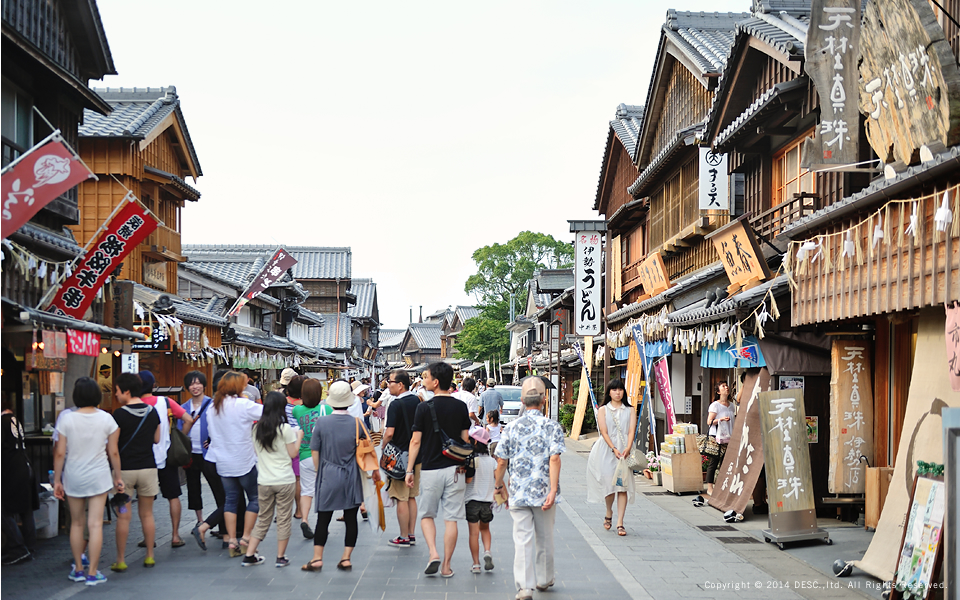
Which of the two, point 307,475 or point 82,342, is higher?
point 82,342

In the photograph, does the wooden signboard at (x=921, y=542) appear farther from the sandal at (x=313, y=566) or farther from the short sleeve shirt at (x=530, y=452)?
the sandal at (x=313, y=566)

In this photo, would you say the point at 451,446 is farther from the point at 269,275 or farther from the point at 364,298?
the point at 364,298

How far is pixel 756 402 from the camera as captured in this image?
36.5 feet

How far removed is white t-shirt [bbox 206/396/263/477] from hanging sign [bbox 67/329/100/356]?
74.9 inches

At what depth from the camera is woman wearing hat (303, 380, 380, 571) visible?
314 inches

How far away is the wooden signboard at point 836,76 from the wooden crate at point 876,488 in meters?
3.53

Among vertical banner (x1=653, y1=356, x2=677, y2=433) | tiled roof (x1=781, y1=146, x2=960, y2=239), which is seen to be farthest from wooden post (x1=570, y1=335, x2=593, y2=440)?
tiled roof (x1=781, y1=146, x2=960, y2=239)

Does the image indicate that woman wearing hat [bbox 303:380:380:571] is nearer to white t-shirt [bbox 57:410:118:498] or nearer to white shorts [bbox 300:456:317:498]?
white shorts [bbox 300:456:317:498]

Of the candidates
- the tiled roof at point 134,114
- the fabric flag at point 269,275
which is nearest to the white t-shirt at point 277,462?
the tiled roof at point 134,114

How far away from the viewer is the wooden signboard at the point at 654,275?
1800 centimetres

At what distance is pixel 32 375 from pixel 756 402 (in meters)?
10.1

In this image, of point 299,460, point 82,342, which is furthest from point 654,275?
point 82,342

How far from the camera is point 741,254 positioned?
1205 centimetres

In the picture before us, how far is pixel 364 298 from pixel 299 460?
204ft
